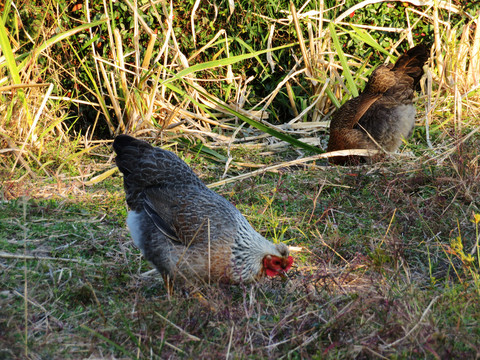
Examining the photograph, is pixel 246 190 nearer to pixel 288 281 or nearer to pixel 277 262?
pixel 288 281

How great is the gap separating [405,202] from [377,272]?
0.93 meters

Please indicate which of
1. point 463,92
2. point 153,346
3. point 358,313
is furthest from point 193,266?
point 463,92

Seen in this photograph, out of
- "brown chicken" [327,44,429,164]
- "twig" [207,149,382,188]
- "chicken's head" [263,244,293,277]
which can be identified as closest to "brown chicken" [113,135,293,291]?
"chicken's head" [263,244,293,277]

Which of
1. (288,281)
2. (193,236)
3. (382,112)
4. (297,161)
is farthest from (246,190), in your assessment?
(382,112)

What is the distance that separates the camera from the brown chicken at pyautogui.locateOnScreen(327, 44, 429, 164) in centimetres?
475

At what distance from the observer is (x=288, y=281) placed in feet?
9.80

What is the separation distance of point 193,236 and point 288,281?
23.9 inches

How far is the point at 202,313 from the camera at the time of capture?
2.55 meters

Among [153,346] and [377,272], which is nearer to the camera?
[153,346]

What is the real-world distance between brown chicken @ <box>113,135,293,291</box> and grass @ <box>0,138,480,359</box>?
0.40 ft

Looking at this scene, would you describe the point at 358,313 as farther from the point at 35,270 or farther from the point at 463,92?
the point at 463,92

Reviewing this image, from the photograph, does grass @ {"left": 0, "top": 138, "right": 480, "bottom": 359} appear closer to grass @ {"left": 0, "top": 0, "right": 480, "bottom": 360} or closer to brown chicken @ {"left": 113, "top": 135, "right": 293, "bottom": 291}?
grass @ {"left": 0, "top": 0, "right": 480, "bottom": 360}

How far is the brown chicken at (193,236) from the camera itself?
2766 millimetres

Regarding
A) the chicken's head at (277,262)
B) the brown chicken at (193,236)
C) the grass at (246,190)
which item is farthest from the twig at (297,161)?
the chicken's head at (277,262)
